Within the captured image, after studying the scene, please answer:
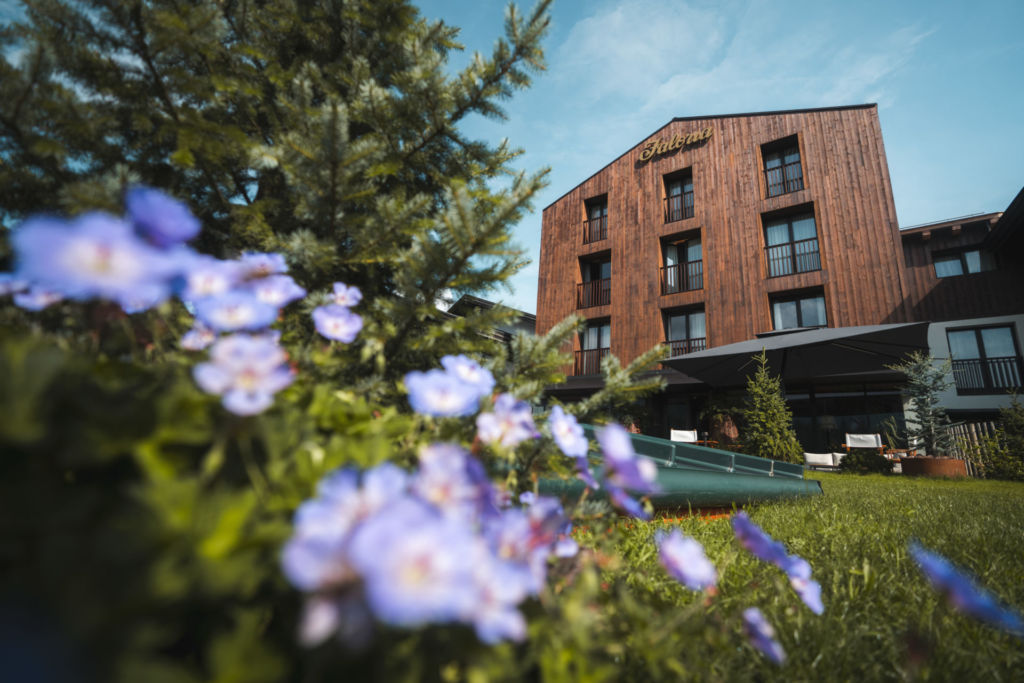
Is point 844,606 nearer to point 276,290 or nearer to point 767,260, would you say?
point 276,290

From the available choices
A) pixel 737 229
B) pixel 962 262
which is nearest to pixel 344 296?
pixel 737 229

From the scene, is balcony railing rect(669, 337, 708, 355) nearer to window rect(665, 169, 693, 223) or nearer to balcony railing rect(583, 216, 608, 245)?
window rect(665, 169, 693, 223)

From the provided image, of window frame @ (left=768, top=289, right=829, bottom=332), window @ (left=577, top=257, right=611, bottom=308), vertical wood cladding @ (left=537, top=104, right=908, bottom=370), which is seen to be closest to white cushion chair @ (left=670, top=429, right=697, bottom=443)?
vertical wood cladding @ (left=537, top=104, right=908, bottom=370)

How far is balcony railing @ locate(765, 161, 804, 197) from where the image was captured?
14180 millimetres

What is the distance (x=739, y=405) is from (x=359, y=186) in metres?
13.6

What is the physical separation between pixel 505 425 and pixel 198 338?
2.46 feet

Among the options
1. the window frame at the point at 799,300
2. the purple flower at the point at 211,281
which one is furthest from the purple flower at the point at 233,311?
the window frame at the point at 799,300

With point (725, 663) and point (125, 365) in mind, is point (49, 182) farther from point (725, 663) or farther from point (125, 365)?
point (725, 663)

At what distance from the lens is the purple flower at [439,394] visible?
83cm

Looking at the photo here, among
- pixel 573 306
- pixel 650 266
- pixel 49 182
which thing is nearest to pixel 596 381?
pixel 573 306

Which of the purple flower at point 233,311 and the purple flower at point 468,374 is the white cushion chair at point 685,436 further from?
the purple flower at point 233,311

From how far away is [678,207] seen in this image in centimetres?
1630

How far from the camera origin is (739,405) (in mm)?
12781

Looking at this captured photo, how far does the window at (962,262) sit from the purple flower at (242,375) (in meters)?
21.0
